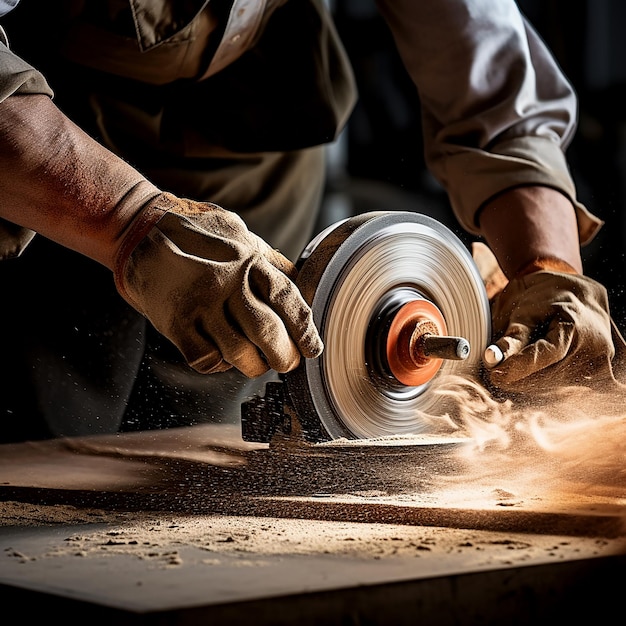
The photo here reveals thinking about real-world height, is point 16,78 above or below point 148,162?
above

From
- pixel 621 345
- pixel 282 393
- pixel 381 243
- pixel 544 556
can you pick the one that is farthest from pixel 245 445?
pixel 544 556

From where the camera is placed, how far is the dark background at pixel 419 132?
16.4 ft

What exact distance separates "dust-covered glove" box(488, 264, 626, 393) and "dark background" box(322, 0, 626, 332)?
2.77 meters

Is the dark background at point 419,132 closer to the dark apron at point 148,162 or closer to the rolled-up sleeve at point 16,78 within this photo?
the dark apron at point 148,162

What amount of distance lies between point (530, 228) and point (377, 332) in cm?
61

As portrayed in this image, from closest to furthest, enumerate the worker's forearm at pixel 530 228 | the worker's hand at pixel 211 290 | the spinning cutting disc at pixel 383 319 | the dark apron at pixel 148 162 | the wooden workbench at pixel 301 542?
the wooden workbench at pixel 301 542 < the worker's hand at pixel 211 290 < the spinning cutting disc at pixel 383 319 < the worker's forearm at pixel 530 228 < the dark apron at pixel 148 162

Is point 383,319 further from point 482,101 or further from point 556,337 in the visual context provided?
point 482,101

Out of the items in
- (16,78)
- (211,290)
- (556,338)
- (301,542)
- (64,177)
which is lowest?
(556,338)

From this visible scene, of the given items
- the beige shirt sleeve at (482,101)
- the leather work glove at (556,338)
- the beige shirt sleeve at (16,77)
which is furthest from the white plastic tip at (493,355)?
the beige shirt sleeve at (16,77)

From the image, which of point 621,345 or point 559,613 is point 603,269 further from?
point 559,613

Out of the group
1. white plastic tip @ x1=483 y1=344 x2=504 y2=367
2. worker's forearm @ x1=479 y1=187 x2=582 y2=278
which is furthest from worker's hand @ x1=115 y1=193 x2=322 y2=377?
worker's forearm @ x1=479 y1=187 x2=582 y2=278

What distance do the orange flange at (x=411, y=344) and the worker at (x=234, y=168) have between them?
0.50ft

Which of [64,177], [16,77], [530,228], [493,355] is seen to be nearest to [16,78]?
[16,77]

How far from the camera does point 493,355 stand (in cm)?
203
